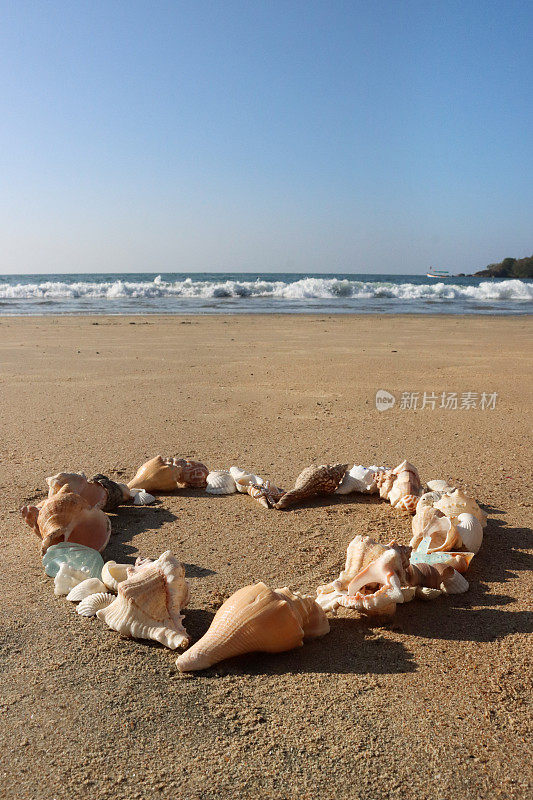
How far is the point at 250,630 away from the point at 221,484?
5.31ft

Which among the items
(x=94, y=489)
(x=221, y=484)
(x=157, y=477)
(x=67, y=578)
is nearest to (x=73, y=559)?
(x=67, y=578)

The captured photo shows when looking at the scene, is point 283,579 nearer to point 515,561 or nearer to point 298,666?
point 298,666

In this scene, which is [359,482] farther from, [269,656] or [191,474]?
[269,656]

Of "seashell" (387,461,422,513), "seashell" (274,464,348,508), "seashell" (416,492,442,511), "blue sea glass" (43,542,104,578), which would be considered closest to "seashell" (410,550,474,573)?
"seashell" (416,492,442,511)

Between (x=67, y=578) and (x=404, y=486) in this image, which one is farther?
(x=404, y=486)

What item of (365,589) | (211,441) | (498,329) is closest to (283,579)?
(365,589)

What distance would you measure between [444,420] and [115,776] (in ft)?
13.8

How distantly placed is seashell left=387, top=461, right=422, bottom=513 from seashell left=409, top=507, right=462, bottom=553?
0.43 metres

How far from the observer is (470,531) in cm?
275

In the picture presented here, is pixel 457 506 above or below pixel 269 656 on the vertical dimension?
above

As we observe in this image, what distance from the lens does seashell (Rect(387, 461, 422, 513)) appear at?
3283 millimetres

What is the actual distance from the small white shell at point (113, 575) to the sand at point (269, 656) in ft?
0.51

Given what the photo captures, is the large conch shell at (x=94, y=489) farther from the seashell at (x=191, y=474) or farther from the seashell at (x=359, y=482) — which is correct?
the seashell at (x=359, y=482)

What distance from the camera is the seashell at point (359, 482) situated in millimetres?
3518
